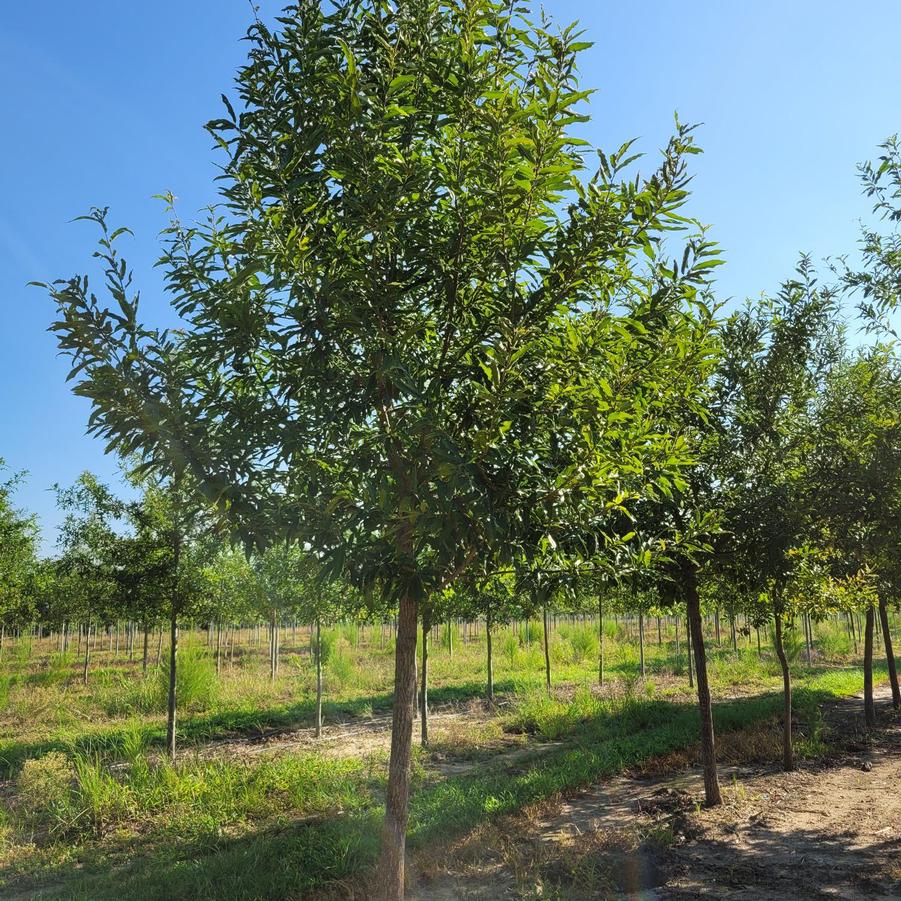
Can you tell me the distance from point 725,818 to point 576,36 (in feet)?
28.9

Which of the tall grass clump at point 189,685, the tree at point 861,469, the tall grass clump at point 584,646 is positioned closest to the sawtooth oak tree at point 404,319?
the tree at point 861,469

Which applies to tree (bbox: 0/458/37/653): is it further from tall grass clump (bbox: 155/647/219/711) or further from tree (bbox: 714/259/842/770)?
tree (bbox: 714/259/842/770)

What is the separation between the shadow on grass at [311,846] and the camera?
254 inches

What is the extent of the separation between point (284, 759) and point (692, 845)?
6.76 meters

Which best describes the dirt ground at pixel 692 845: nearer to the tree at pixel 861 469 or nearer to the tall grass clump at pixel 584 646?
the tree at pixel 861 469

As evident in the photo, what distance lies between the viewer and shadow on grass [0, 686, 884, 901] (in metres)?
6.45

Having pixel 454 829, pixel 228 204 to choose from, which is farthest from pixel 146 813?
pixel 228 204

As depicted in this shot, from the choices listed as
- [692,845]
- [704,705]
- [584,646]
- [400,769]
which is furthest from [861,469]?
[584,646]

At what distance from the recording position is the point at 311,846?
7125 mm

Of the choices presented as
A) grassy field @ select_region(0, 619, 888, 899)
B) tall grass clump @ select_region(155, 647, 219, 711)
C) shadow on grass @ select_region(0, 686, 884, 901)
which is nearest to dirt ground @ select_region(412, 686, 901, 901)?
shadow on grass @ select_region(0, 686, 884, 901)

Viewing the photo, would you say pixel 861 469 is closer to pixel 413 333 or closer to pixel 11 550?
pixel 413 333

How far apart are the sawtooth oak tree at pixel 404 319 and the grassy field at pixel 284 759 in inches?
175

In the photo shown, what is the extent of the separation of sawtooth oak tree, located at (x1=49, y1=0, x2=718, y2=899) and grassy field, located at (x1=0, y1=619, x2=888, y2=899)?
4.45m

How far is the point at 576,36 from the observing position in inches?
147
